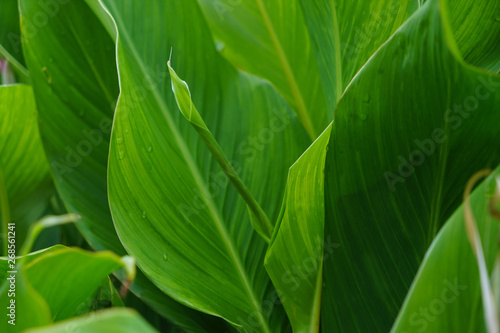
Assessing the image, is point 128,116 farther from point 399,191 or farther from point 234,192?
point 399,191

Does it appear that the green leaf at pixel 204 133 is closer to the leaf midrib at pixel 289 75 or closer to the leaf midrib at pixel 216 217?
the leaf midrib at pixel 216 217

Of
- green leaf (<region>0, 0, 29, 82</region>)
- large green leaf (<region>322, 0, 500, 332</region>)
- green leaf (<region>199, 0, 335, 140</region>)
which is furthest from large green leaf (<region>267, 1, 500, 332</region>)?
green leaf (<region>0, 0, 29, 82</region>)

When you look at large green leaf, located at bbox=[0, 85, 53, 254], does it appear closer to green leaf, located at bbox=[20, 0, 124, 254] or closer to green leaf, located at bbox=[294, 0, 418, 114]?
green leaf, located at bbox=[20, 0, 124, 254]

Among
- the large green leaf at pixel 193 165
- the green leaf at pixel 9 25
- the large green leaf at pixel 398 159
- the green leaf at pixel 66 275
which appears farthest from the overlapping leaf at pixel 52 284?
the green leaf at pixel 9 25

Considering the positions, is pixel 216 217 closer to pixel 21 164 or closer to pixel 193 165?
pixel 193 165

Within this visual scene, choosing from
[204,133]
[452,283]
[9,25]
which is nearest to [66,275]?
[204,133]

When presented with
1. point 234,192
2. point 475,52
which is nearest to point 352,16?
point 475,52
